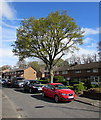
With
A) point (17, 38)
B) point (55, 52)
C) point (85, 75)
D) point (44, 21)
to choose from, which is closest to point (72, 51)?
point (55, 52)

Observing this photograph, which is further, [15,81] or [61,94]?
[15,81]

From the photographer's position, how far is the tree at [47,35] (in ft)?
88.8

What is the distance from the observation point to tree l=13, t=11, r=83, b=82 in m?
27.1

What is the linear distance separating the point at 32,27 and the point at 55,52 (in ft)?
21.0

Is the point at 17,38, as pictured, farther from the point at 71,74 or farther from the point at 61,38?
the point at 71,74

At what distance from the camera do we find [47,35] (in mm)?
27688

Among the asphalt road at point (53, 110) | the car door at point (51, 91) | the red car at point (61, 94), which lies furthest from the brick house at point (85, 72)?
the asphalt road at point (53, 110)

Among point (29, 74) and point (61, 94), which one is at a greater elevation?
point (29, 74)

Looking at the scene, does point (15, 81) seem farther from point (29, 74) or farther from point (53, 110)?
point (29, 74)

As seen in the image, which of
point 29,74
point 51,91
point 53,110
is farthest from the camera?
point 29,74

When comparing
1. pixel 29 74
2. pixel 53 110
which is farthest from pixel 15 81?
pixel 29 74

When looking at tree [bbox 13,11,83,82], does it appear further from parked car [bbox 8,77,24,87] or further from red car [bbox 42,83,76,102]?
red car [bbox 42,83,76,102]

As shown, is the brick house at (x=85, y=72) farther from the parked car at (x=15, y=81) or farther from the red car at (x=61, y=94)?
the red car at (x=61, y=94)

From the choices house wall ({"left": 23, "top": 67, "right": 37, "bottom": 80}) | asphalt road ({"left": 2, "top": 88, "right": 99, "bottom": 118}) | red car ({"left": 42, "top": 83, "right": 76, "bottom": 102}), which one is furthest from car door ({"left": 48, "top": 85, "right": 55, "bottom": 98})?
house wall ({"left": 23, "top": 67, "right": 37, "bottom": 80})
